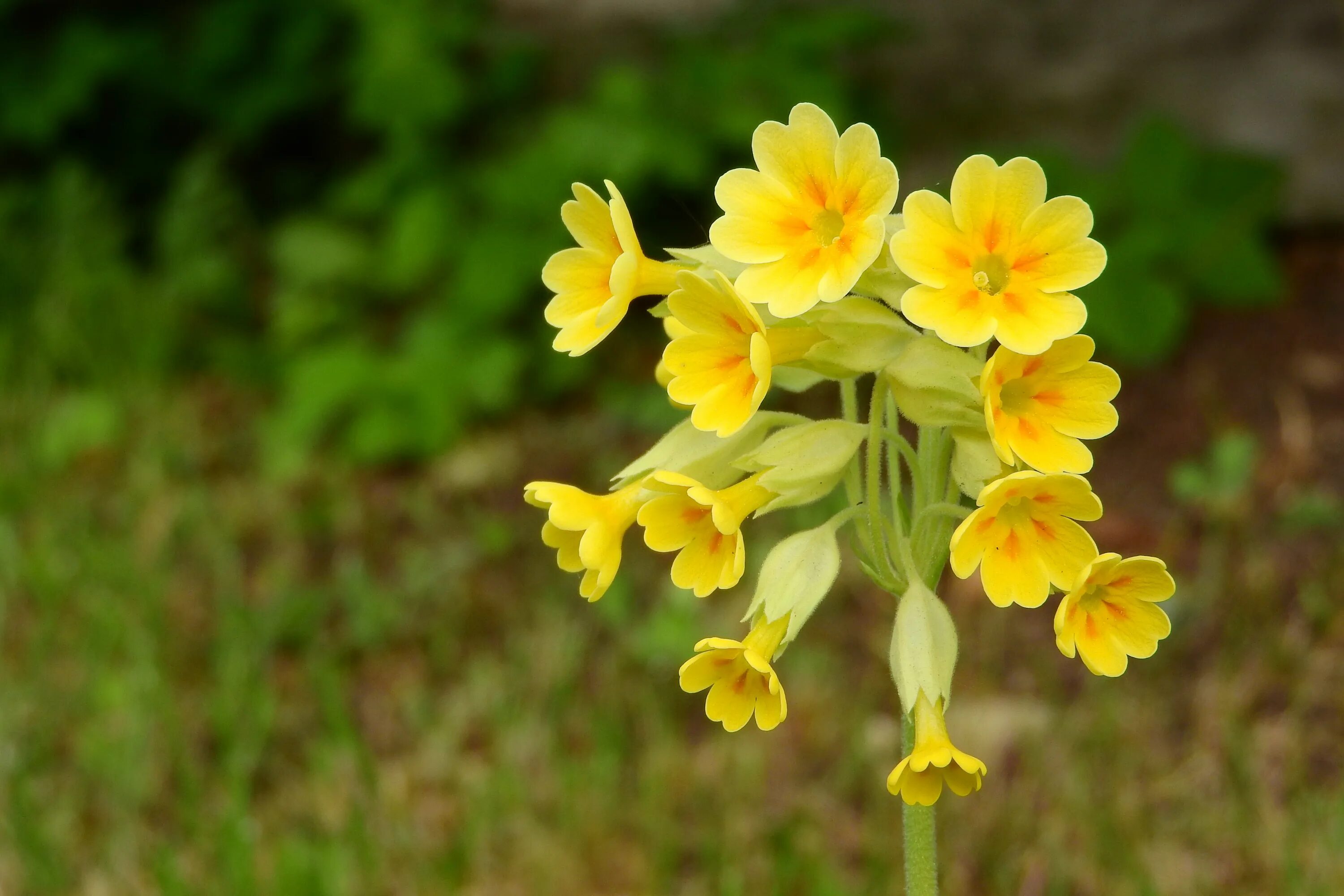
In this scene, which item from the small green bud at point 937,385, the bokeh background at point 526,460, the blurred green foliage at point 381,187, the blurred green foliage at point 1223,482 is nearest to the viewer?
the small green bud at point 937,385

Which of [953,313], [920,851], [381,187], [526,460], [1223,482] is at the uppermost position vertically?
[953,313]

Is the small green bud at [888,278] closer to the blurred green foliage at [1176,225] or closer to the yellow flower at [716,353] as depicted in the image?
the yellow flower at [716,353]

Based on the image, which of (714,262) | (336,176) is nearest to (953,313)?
(714,262)

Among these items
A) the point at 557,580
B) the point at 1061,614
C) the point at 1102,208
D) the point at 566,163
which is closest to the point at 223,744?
the point at 557,580

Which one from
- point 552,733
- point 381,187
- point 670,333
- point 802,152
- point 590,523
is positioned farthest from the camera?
point 381,187

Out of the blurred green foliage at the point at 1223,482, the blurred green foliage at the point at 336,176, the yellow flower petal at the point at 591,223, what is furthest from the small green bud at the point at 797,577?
the blurred green foliage at the point at 336,176

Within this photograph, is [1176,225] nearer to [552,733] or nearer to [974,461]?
[552,733]

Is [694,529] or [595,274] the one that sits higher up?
[595,274]
